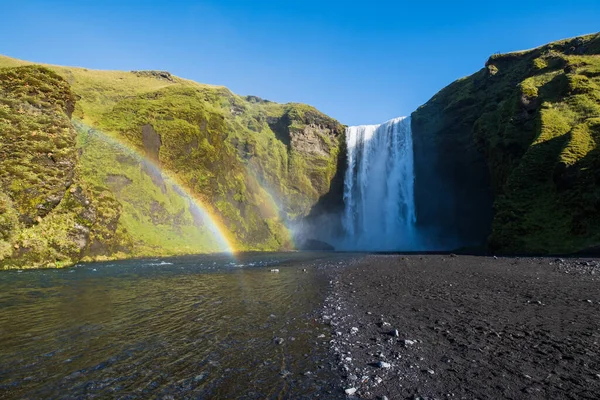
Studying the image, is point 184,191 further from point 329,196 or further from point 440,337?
point 440,337

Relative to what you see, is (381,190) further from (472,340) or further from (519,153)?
(472,340)

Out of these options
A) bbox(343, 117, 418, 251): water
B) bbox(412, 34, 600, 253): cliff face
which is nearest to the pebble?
bbox(412, 34, 600, 253): cliff face

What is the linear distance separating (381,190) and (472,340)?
7107 cm

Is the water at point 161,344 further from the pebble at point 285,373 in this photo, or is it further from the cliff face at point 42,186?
the cliff face at point 42,186

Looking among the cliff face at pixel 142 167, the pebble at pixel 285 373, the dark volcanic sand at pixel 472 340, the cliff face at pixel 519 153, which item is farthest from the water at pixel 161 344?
the cliff face at pixel 519 153

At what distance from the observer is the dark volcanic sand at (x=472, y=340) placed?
5.38 m

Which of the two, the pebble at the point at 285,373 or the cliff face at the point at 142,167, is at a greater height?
the cliff face at the point at 142,167

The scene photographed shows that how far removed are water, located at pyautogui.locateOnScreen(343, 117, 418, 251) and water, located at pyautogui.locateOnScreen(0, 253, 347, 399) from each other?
62.1 metres

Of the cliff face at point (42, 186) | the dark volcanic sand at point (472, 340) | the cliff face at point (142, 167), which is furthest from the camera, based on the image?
the cliff face at point (142, 167)

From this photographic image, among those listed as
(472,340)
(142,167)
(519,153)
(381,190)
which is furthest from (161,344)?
(381,190)

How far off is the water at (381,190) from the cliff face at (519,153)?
2950 mm

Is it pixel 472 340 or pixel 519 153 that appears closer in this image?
pixel 472 340

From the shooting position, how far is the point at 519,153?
41.4 m

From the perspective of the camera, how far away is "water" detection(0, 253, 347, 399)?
5.79 meters
